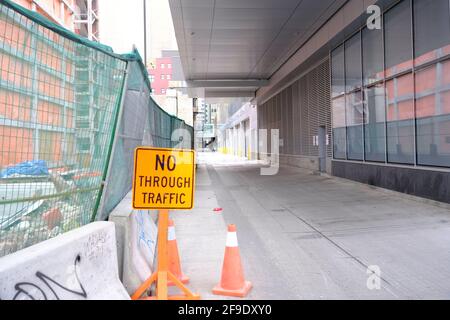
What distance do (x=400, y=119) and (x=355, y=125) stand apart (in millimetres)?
3677

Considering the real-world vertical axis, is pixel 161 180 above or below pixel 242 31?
below

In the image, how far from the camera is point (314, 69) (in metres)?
21.3

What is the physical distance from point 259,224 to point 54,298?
238 inches

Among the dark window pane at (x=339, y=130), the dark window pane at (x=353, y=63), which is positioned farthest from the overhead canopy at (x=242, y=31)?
the dark window pane at (x=339, y=130)

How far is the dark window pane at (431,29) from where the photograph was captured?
32.5ft

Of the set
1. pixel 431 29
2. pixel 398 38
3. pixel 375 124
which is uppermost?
pixel 398 38

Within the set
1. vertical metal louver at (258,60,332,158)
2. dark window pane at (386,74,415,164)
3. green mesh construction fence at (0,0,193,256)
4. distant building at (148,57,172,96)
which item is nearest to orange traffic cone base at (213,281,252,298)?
green mesh construction fence at (0,0,193,256)

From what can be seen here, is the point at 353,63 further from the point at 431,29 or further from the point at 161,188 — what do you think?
the point at 161,188

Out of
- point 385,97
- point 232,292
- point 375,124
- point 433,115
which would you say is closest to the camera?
point 232,292

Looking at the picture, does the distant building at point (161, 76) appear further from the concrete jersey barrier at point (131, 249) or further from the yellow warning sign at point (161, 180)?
the yellow warning sign at point (161, 180)

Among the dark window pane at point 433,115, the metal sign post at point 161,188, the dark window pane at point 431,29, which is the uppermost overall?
the dark window pane at point 431,29

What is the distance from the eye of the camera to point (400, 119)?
39.7 feet

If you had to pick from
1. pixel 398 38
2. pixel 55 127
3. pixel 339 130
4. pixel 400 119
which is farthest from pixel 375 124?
pixel 55 127

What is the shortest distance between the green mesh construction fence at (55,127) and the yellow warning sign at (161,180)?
0.72 m
